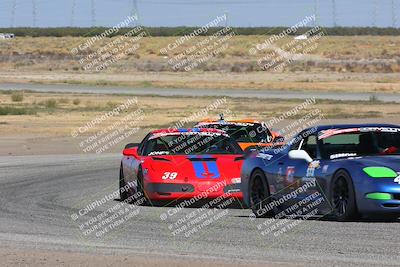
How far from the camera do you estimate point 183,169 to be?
16.6 metres

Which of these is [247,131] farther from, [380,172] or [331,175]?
[380,172]

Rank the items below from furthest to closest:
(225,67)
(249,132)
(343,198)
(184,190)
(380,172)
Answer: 1. (225,67)
2. (249,132)
3. (184,190)
4. (343,198)
5. (380,172)

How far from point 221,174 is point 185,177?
22.1 inches

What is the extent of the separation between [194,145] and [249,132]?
4.86m

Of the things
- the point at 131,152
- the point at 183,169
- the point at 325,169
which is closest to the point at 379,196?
the point at 325,169

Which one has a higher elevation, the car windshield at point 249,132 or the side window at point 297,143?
the side window at point 297,143

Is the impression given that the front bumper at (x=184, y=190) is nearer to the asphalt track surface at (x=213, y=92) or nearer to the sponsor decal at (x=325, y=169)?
the sponsor decal at (x=325, y=169)

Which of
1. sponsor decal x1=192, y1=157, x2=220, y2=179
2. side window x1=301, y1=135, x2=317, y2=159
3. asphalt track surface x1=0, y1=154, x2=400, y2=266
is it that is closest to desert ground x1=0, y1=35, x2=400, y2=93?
sponsor decal x1=192, y1=157, x2=220, y2=179

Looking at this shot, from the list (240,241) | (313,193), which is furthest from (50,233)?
(313,193)

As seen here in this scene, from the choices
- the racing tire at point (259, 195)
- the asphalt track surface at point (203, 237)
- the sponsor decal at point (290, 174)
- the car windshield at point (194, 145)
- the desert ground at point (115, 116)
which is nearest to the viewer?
the asphalt track surface at point (203, 237)

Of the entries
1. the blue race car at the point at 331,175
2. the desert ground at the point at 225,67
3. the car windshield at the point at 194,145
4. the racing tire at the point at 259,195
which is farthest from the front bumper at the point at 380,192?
the desert ground at the point at 225,67

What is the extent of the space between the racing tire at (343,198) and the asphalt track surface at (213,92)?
41.7 m

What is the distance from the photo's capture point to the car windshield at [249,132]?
73.2 ft

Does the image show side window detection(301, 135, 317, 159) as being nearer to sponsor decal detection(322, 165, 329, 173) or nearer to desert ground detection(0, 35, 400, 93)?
sponsor decal detection(322, 165, 329, 173)
